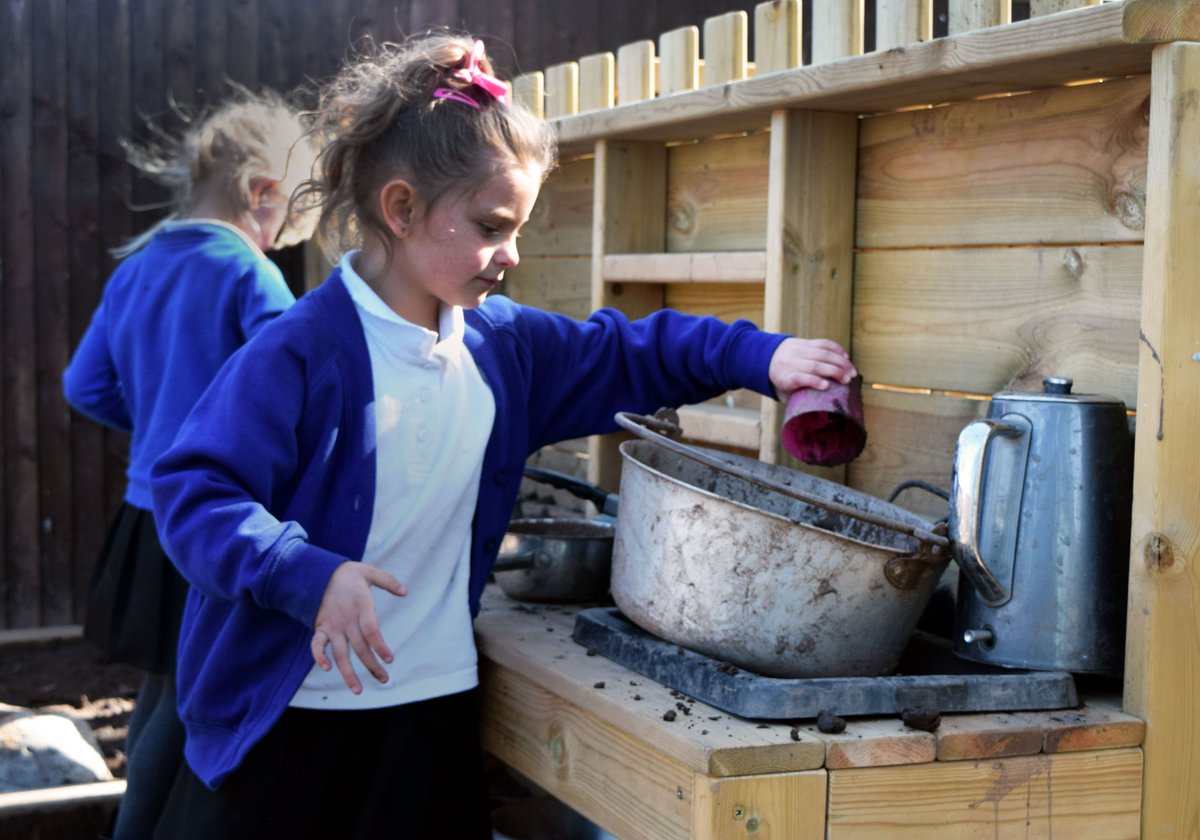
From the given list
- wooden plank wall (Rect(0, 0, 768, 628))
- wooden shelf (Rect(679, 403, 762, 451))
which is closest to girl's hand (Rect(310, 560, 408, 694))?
wooden shelf (Rect(679, 403, 762, 451))

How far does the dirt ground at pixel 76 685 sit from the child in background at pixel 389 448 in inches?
81.1

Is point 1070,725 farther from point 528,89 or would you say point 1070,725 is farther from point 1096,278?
point 528,89

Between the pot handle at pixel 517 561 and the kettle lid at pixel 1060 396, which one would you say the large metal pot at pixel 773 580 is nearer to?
the kettle lid at pixel 1060 396

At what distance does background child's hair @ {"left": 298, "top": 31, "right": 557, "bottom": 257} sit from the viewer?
194cm

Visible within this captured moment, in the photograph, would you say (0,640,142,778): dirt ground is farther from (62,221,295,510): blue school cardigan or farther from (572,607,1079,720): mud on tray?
(572,607,1079,720): mud on tray

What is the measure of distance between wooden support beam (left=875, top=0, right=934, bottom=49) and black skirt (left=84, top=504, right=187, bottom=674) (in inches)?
67.9

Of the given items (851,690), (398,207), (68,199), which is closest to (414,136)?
(398,207)

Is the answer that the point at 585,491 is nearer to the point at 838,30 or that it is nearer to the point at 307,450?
the point at 307,450

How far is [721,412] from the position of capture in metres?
2.55

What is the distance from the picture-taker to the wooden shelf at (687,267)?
7.76ft

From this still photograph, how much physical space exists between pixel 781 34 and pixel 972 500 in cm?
95

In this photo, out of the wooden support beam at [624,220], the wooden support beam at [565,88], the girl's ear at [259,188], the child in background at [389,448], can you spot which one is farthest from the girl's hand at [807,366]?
the girl's ear at [259,188]

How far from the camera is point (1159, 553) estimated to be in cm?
161

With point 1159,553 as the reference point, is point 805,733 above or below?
below
